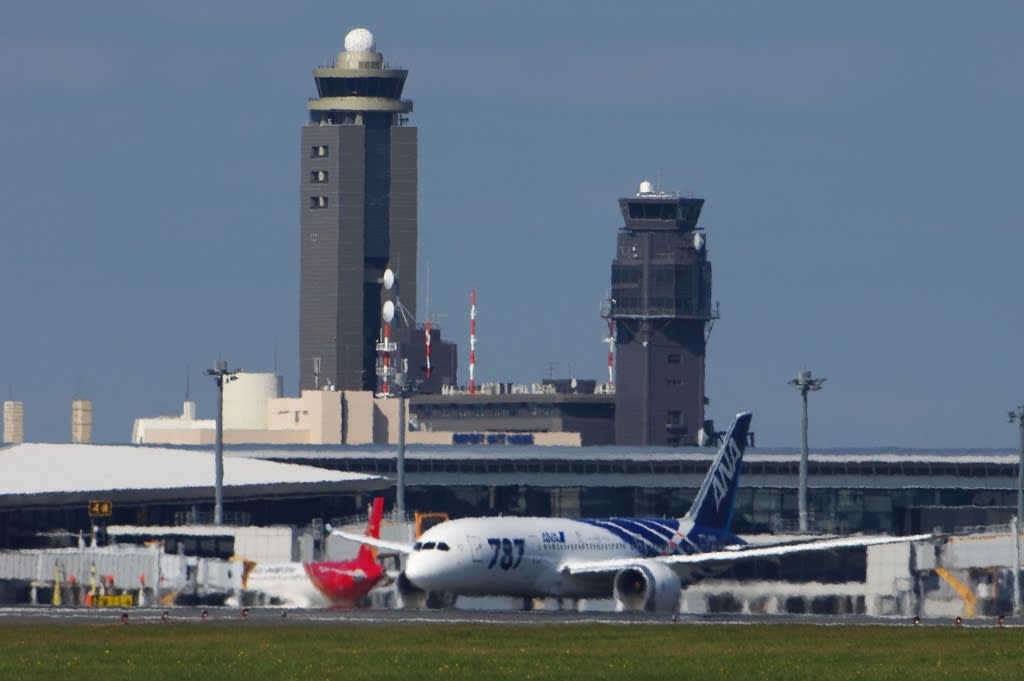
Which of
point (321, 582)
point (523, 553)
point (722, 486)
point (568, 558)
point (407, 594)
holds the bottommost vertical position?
point (407, 594)

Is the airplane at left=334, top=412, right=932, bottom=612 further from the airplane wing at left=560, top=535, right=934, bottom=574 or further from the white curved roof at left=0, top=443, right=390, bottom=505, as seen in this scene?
the white curved roof at left=0, top=443, right=390, bottom=505

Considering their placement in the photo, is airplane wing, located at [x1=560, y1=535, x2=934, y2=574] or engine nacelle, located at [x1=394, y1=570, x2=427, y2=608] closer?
engine nacelle, located at [x1=394, y1=570, x2=427, y2=608]

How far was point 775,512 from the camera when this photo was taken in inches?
7815

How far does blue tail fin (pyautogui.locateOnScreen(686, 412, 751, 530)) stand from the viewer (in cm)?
10506

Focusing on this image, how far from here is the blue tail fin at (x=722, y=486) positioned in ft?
345

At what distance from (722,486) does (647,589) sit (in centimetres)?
1635

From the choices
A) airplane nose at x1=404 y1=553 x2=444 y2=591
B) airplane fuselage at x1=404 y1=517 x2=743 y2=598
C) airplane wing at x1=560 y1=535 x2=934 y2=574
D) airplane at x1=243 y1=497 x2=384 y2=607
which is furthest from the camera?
airplane at x1=243 y1=497 x2=384 y2=607

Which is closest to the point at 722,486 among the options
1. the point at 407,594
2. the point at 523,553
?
the point at 523,553

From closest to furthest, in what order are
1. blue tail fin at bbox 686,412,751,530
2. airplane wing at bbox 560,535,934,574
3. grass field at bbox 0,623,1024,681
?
grass field at bbox 0,623,1024,681, airplane wing at bbox 560,535,934,574, blue tail fin at bbox 686,412,751,530

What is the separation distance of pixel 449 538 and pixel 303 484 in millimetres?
72187

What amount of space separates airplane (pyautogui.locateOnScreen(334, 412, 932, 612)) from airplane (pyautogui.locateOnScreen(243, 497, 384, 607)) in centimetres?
184

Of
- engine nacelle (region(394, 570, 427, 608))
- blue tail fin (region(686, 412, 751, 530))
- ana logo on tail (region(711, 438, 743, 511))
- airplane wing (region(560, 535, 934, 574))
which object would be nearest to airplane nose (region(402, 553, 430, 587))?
engine nacelle (region(394, 570, 427, 608))

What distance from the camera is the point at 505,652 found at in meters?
65.9

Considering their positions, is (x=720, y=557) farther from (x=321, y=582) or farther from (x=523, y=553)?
(x=321, y=582)
